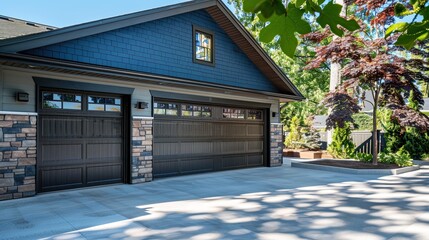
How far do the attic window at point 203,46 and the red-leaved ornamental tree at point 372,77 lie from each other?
3379mm

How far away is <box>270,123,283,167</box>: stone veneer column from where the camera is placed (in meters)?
11.4

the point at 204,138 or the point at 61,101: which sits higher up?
the point at 61,101

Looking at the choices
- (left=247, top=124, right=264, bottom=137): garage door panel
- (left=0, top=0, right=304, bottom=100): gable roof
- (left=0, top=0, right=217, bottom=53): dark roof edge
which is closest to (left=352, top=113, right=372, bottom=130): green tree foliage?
(left=0, top=0, right=304, bottom=100): gable roof

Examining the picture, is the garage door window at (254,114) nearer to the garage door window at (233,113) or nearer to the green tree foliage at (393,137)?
the garage door window at (233,113)

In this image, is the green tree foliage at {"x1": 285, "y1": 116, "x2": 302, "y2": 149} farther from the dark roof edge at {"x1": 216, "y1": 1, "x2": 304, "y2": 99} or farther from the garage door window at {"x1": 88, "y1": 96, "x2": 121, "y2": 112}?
the garage door window at {"x1": 88, "y1": 96, "x2": 121, "y2": 112}

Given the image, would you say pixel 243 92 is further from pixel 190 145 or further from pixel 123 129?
pixel 123 129

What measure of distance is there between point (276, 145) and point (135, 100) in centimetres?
573

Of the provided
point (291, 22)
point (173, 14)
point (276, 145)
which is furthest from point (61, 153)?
point (276, 145)

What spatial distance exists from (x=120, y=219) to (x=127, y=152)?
3221 mm

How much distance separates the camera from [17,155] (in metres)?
6.06

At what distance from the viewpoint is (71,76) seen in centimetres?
675

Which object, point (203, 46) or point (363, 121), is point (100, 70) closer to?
point (203, 46)

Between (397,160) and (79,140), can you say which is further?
(397,160)

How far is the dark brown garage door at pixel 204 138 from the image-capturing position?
8.56 meters
